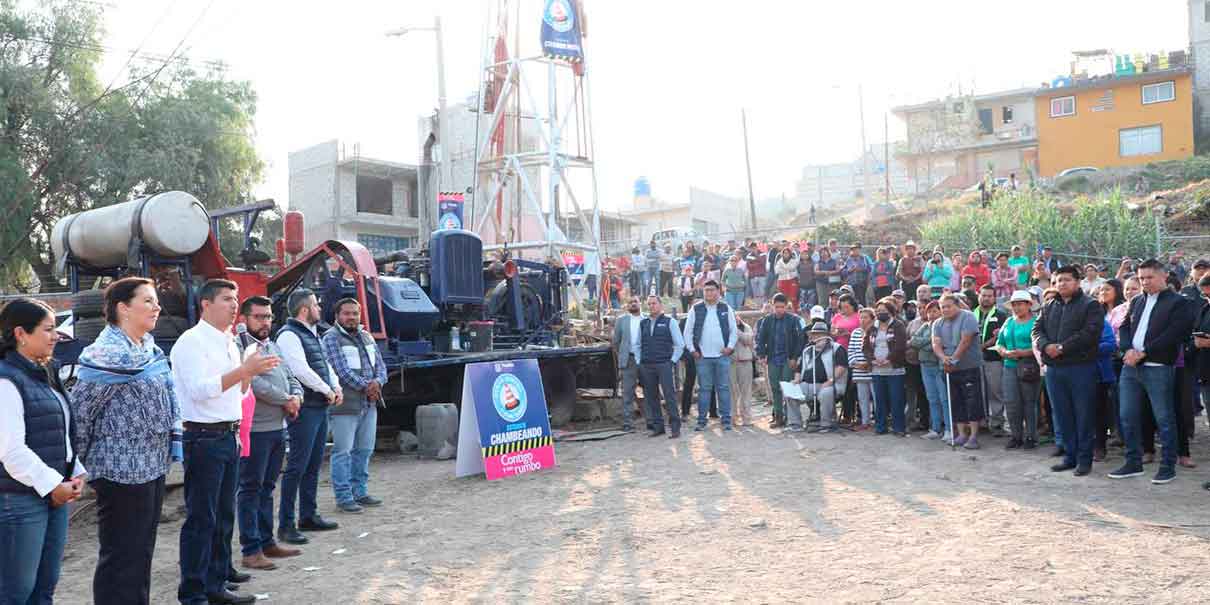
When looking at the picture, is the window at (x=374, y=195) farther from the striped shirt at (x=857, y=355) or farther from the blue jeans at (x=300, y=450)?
the blue jeans at (x=300, y=450)

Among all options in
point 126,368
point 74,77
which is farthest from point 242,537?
point 74,77

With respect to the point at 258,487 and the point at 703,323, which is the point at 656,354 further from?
the point at 258,487

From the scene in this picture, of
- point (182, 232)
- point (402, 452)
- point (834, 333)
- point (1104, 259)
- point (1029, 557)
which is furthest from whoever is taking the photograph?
point (1104, 259)

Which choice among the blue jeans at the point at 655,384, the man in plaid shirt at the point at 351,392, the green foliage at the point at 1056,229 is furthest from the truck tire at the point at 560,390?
the green foliage at the point at 1056,229

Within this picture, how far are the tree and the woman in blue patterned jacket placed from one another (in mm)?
20719

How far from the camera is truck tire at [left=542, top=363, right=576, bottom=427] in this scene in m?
14.3

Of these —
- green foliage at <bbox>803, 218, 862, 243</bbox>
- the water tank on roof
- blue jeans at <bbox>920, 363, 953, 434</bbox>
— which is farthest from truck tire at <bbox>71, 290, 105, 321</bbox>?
the water tank on roof

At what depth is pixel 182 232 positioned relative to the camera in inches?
427

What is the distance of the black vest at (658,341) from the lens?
12.5 metres

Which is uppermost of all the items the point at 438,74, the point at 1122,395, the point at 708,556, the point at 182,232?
the point at 438,74

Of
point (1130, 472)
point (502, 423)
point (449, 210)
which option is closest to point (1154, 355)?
point (1130, 472)

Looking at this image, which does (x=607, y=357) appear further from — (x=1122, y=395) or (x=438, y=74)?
(x=438, y=74)

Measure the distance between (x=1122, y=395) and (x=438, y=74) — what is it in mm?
17250

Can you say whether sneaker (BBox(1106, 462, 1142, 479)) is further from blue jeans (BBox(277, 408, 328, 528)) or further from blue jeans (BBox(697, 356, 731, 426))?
blue jeans (BBox(277, 408, 328, 528))
